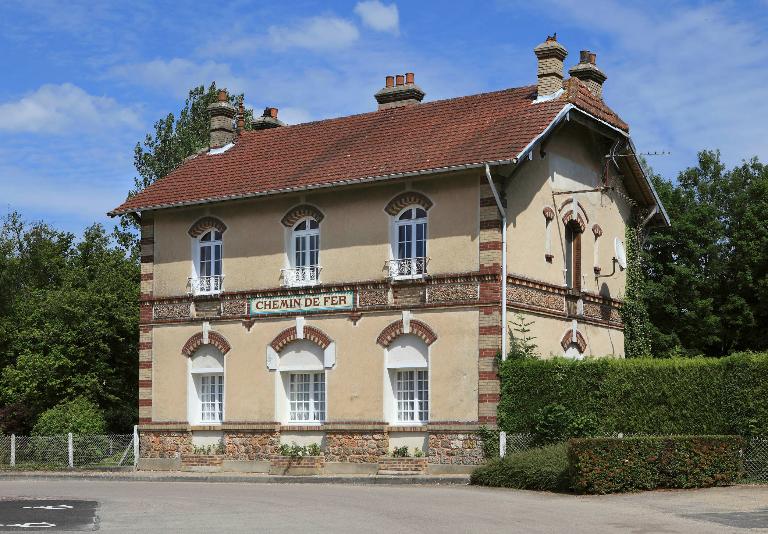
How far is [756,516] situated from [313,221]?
599 inches

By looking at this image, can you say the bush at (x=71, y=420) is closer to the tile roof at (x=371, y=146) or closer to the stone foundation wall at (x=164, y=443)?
the stone foundation wall at (x=164, y=443)

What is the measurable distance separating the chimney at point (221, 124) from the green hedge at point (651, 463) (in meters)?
17.2

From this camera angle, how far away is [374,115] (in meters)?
32.7

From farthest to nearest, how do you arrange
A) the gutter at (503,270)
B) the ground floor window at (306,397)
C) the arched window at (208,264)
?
the arched window at (208,264) → the ground floor window at (306,397) → the gutter at (503,270)

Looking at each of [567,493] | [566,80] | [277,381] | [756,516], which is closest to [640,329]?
[566,80]

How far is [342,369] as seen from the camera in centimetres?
2906

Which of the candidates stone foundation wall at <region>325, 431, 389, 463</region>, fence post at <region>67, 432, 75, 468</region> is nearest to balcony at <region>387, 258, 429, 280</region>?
stone foundation wall at <region>325, 431, 389, 463</region>

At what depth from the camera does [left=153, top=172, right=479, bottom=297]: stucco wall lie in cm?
2762

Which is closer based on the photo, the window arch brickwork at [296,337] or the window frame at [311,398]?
the window arch brickwork at [296,337]

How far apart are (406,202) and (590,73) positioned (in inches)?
260

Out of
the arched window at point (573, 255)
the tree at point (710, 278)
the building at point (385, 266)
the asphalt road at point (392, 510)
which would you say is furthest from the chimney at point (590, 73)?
the asphalt road at point (392, 510)

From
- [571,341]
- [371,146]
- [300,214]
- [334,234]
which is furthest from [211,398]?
[571,341]

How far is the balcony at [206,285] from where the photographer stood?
1238 inches

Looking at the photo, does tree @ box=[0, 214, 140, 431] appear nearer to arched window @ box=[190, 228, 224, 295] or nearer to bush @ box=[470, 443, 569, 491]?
arched window @ box=[190, 228, 224, 295]
